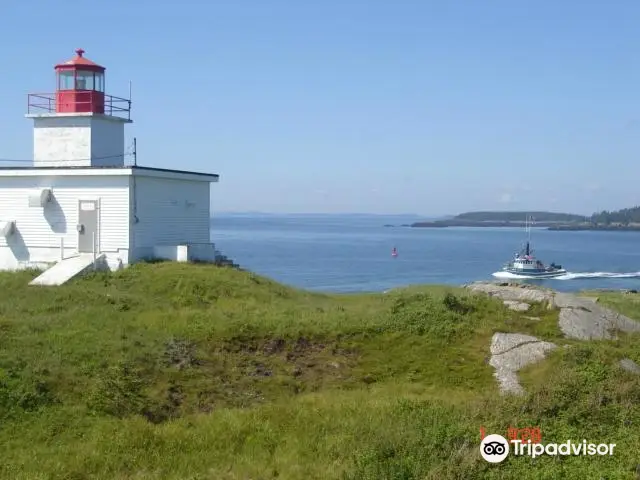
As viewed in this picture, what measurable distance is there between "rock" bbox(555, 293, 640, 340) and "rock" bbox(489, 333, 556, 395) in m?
1.55

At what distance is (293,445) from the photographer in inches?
356

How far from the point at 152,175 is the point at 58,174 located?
2.63m

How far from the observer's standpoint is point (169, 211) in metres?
21.7

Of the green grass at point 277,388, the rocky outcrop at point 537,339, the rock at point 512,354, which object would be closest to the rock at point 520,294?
the rocky outcrop at point 537,339

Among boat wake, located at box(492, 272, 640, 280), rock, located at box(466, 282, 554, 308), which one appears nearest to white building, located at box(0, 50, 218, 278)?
rock, located at box(466, 282, 554, 308)

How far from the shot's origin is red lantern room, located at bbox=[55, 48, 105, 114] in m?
22.4

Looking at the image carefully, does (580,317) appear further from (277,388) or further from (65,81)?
(65,81)

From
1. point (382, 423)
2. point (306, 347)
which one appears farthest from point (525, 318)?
point (382, 423)

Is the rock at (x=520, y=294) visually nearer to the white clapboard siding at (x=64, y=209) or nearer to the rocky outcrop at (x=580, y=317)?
the rocky outcrop at (x=580, y=317)

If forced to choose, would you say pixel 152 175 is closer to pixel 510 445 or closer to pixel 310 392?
pixel 310 392

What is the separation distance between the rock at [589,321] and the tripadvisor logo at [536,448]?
6798 millimetres

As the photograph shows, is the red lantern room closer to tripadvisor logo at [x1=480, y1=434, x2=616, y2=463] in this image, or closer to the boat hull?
tripadvisor logo at [x1=480, y1=434, x2=616, y2=463]

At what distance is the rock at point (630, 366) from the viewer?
12198 mm

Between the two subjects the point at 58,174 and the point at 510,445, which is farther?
the point at 58,174
